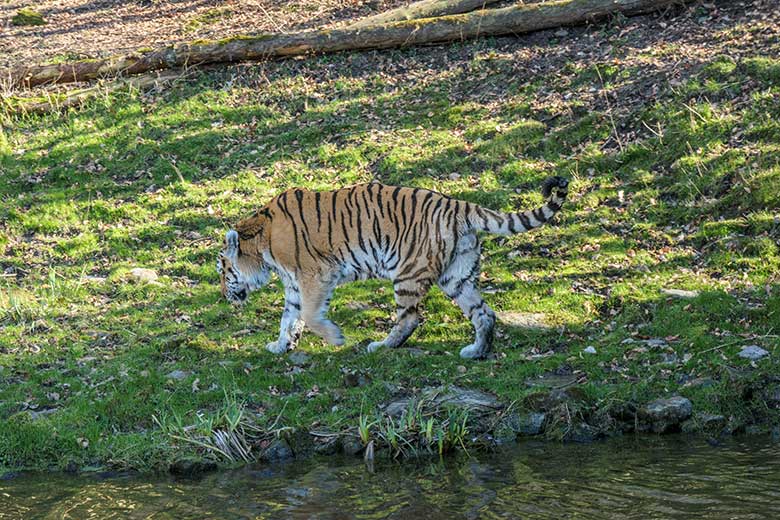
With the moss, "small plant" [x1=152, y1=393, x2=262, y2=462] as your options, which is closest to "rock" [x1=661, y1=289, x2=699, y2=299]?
"small plant" [x1=152, y1=393, x2=262, y2=462]

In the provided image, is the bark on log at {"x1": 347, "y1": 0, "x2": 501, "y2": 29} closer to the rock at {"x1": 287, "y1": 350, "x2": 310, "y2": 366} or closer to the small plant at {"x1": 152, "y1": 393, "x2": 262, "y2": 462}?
the rock at {"x1": 287, "y1": 350, "x2": 310, "y2": 366}

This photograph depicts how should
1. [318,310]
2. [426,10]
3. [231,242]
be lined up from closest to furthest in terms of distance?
[318,310] → [231,242] → [426,10]

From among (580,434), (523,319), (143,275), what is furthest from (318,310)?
(143,275)

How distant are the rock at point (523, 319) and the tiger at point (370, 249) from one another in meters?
0.64

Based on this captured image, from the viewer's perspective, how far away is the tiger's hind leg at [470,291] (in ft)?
31.1

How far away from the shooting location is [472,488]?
7.30m

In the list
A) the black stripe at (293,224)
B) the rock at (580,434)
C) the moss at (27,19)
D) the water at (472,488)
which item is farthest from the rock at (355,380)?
the moss at (27,19)

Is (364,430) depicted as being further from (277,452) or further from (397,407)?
(277,452)

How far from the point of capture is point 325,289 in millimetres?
9805

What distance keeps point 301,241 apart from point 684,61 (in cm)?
749

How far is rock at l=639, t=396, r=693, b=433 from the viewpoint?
27.0 feet

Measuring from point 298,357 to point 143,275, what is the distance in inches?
125

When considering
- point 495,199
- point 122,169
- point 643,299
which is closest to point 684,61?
point 495,199

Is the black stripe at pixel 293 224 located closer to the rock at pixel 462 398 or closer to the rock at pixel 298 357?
the rock at pixel 298 357
